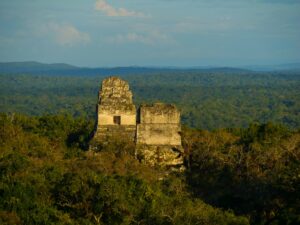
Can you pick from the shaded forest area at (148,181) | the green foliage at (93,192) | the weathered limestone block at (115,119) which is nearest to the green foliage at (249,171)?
the shaded forest area at (148,181)

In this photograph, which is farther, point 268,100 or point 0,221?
point 268,100

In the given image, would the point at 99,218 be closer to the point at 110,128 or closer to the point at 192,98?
the point at 110,128

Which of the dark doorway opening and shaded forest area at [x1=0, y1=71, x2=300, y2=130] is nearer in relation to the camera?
the dark doorway opening

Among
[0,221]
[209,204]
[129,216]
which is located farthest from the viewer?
[209,204]

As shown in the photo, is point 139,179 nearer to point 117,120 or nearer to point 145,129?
point 145,129

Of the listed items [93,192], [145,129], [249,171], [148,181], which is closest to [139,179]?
[148,181]

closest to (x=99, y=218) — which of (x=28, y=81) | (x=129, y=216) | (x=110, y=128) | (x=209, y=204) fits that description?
(x=129, y=216)

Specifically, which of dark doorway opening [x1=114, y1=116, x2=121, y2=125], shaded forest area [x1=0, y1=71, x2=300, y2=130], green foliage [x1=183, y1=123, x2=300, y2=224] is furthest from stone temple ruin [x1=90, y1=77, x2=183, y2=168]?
shaded forest area [x1=0, y1=71, x2=300, y2=130]

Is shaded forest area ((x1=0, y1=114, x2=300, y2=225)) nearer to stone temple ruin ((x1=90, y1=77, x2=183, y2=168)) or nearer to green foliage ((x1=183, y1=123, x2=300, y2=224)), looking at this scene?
green foliage ((x1=183, y1=123, x2=300, y2=224))
